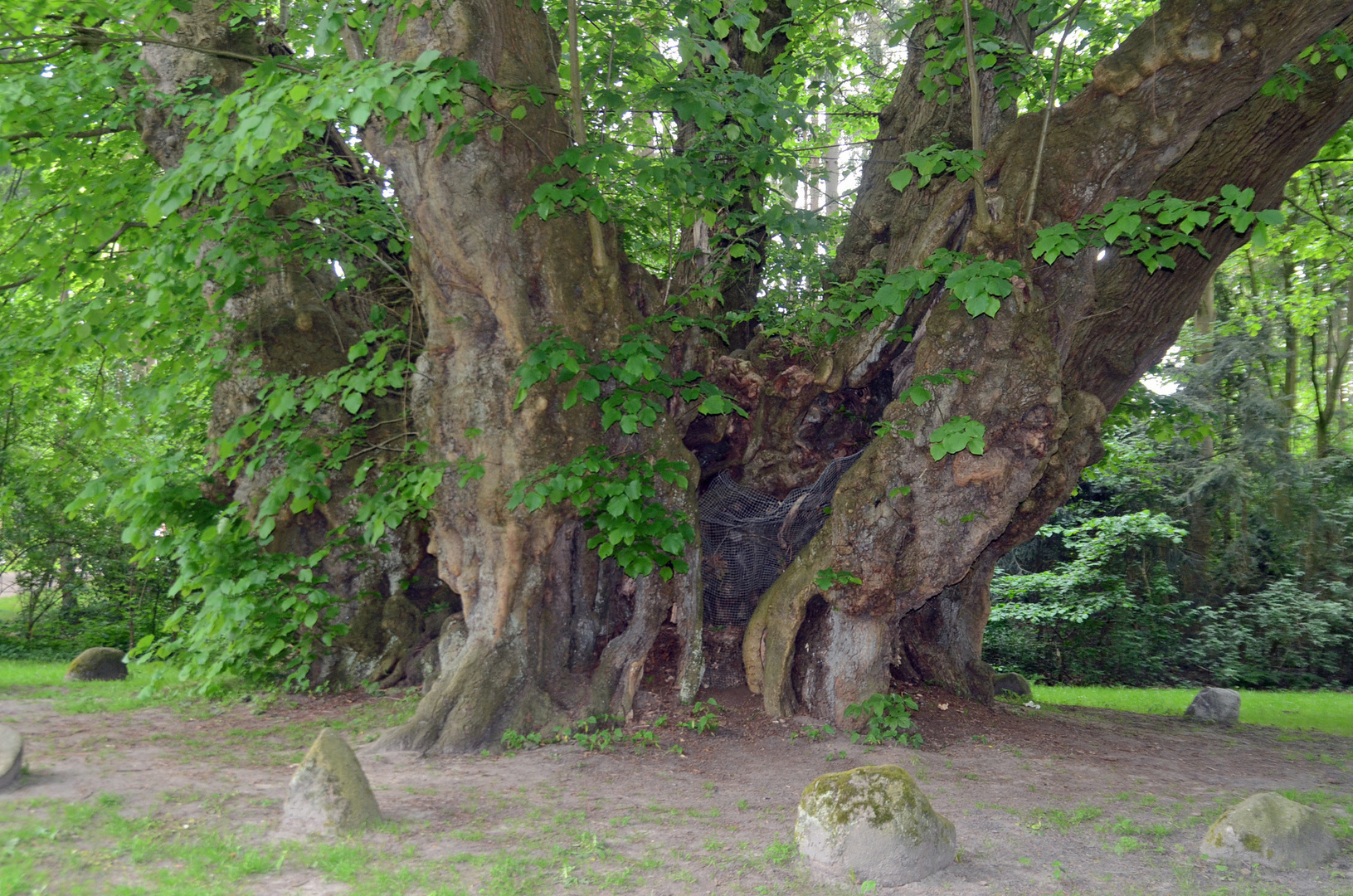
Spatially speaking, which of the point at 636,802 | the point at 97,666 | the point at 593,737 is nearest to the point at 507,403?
Answer: the point at 593,737

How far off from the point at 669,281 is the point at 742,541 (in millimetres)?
2481

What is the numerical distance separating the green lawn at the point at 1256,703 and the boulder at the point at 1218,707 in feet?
2.76

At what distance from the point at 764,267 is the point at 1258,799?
6.01m

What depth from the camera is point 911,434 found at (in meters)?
6.57

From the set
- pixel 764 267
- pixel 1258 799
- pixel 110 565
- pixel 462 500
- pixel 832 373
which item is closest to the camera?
pixel 1258 799

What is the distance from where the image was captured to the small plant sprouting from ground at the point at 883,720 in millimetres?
6750

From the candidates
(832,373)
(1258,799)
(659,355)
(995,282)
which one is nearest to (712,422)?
(832,373)

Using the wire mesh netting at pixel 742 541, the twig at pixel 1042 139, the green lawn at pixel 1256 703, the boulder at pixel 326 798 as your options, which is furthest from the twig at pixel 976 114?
the green lawn at pixel 1256 703

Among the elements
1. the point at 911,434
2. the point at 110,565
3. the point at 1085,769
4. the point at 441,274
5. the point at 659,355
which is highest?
the point at 441,274

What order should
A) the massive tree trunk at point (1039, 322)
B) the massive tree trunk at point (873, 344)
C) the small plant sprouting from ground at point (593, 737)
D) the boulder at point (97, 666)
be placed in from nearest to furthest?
the massive tree trunk at point (1039, 322), the massive tree trunk at point (873, 344), the small plant sprouting from ground at point (593, 737), the boulder at point (97, 666)

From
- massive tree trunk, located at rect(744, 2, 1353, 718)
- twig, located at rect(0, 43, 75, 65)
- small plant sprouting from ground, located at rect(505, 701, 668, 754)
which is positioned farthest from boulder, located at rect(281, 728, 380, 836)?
twig, located at rect(0, 43, 75, 65)

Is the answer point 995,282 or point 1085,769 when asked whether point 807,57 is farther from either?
point 1085,769

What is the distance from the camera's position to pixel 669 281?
24.7 feet

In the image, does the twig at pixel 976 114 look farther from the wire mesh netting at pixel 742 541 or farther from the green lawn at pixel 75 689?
the green lawn at pixel 75 689
